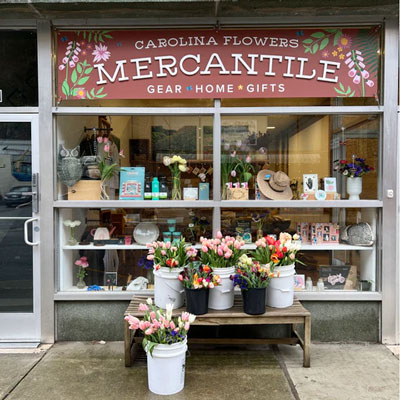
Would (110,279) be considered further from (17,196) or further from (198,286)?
(198,286)

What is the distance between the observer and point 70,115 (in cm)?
382

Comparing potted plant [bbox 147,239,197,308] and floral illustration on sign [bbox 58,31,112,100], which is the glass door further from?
potted plant [bbox 147,239,197,308]

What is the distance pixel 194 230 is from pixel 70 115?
166cm

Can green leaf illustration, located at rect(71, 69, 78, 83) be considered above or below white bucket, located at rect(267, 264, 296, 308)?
above

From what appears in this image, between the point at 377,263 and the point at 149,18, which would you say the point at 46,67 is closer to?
the point at 149,18

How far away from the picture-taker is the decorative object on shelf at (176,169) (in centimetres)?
392

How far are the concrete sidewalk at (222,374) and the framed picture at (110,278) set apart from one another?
59 cm

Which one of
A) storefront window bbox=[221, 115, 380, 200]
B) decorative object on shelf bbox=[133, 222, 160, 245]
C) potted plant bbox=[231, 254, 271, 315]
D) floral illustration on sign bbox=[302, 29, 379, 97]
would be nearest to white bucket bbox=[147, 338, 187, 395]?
potted plant bbox=[231, 254, 271, 315]

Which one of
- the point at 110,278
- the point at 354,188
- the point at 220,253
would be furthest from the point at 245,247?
the point at 110,278

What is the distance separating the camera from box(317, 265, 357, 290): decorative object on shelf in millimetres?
3908

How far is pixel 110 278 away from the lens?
3.96 m

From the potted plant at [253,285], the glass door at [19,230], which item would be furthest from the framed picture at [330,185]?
the glass door at [19,230]

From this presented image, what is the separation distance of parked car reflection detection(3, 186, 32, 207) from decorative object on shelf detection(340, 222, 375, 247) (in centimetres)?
312

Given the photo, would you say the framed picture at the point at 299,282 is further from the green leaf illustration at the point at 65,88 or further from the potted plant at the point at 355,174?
the green leaf illustration at the point at 65,88
